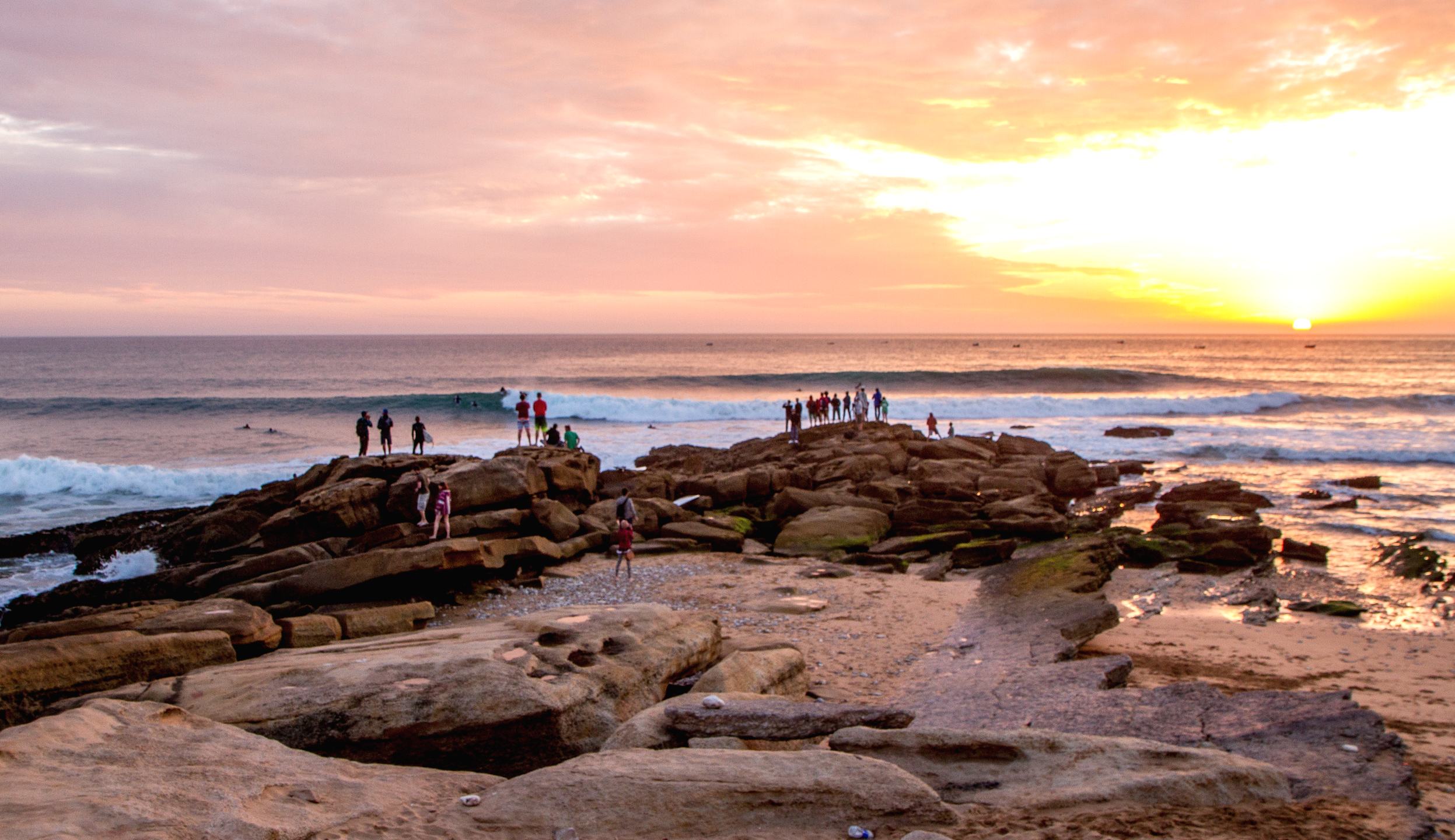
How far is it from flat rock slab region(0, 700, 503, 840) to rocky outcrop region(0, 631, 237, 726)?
224 centimetres

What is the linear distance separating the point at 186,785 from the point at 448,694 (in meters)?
2.20

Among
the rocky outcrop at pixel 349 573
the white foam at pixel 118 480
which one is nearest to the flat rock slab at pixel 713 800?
the rocky outcrop at pixel 349 573

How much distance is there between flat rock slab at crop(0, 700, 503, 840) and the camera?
14.6ft

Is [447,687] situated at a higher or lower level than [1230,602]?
higher

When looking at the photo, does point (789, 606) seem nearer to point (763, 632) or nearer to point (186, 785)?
point (763, 632)

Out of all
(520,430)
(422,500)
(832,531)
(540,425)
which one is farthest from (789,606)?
(520,430)

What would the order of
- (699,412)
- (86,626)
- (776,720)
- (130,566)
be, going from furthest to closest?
(699,412), (130,566), (86,626), (776,720)

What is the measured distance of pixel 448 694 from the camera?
278 inches

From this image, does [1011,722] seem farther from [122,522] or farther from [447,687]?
[122,522]

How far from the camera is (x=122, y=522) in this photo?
2144 centimetres

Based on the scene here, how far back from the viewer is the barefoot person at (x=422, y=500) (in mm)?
15984

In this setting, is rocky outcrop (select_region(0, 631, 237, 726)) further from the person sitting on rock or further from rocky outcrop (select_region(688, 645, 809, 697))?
the person sitting on rock

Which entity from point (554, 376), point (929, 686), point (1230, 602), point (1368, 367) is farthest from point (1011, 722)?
point (1368, 367)

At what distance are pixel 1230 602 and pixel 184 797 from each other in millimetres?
14158
